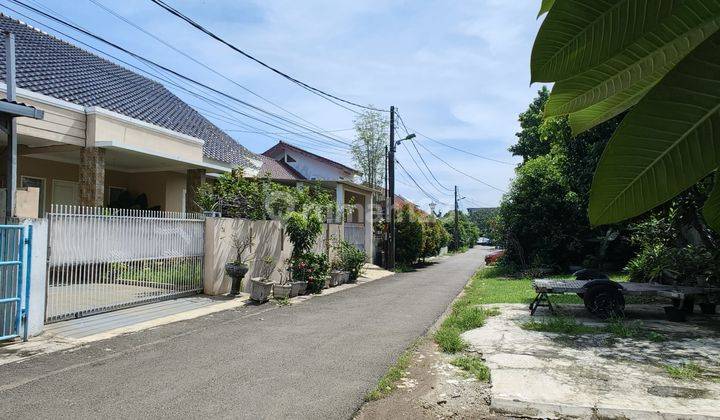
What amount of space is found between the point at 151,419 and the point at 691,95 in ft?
15.6

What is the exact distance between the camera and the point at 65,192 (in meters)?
13.5

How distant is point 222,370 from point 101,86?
441 inches

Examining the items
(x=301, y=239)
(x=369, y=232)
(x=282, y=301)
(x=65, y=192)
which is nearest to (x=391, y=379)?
(x=282, y=301)

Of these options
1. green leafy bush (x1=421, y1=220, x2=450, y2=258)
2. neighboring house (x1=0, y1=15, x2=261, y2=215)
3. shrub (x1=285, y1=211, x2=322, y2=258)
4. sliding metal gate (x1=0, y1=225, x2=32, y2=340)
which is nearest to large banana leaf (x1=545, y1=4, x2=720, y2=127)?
sliding metal gate (x1=0, y1=225, x2=32, y2=340)

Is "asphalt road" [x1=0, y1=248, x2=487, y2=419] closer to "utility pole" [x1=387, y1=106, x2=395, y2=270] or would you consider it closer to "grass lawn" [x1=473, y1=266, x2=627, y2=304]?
"grass lawn" [x1=473, y1=266, x2=627, y2=304]

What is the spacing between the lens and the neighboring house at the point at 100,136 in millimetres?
10883

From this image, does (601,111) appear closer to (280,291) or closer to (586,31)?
(586,31)

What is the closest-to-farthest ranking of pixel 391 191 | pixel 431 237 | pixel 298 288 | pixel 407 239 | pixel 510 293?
pixel 298 288 < pixel 510 293 < pixel 391 191 < pixel 407 239 < pixel 431 237

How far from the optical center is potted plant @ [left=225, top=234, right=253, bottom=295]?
11.0 metres

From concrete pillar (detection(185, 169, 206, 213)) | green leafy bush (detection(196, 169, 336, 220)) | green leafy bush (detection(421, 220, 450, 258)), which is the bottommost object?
green leafy bush (detection(421, 220, 450, 258))

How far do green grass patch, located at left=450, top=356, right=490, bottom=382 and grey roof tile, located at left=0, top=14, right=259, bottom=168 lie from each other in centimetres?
1030

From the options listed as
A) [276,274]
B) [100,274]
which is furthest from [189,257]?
[276,274]

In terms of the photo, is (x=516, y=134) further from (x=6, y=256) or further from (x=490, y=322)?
(x=6, y=256)

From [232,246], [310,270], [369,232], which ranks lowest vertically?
A: [310,270]
